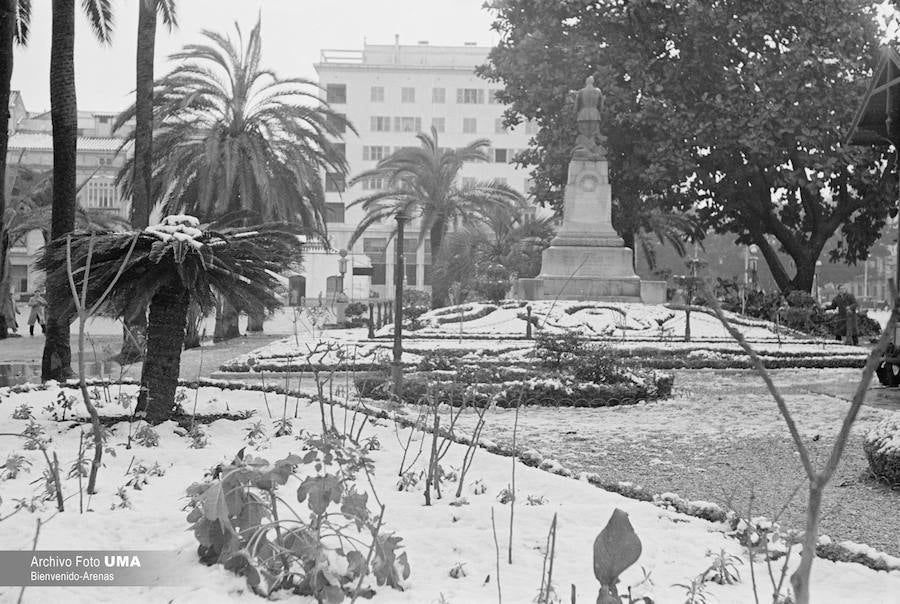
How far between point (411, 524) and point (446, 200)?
32.5 m

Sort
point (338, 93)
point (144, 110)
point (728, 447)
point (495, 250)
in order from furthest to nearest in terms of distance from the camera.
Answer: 1. point (338, 93)
2. point (495, 250)
3. point (144, 110)
4. point (728, 447)

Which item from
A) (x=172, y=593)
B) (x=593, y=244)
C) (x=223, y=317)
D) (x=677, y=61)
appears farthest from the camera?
(x=677, y=61)

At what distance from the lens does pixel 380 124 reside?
69.8 metres

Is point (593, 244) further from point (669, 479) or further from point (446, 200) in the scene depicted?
point (669, 479)

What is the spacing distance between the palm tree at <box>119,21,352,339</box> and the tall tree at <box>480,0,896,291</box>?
7.91 meters

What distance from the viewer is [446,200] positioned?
3638cm

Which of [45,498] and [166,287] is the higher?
[166,287]

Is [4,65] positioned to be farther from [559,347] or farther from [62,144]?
[559,347]

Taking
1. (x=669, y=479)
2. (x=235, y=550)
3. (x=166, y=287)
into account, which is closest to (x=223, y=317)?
(x=166, y=287)

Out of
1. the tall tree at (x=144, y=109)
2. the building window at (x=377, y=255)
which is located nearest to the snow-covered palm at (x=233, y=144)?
the tall tree at (x=144, y=109)

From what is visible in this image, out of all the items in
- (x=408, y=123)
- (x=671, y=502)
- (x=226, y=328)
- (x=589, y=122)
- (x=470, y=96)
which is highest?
(x=470, y=96)

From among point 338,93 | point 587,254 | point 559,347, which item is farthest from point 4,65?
point 338,93

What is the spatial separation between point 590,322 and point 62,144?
40.0 feet

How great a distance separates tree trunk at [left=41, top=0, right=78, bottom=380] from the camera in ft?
33.7
